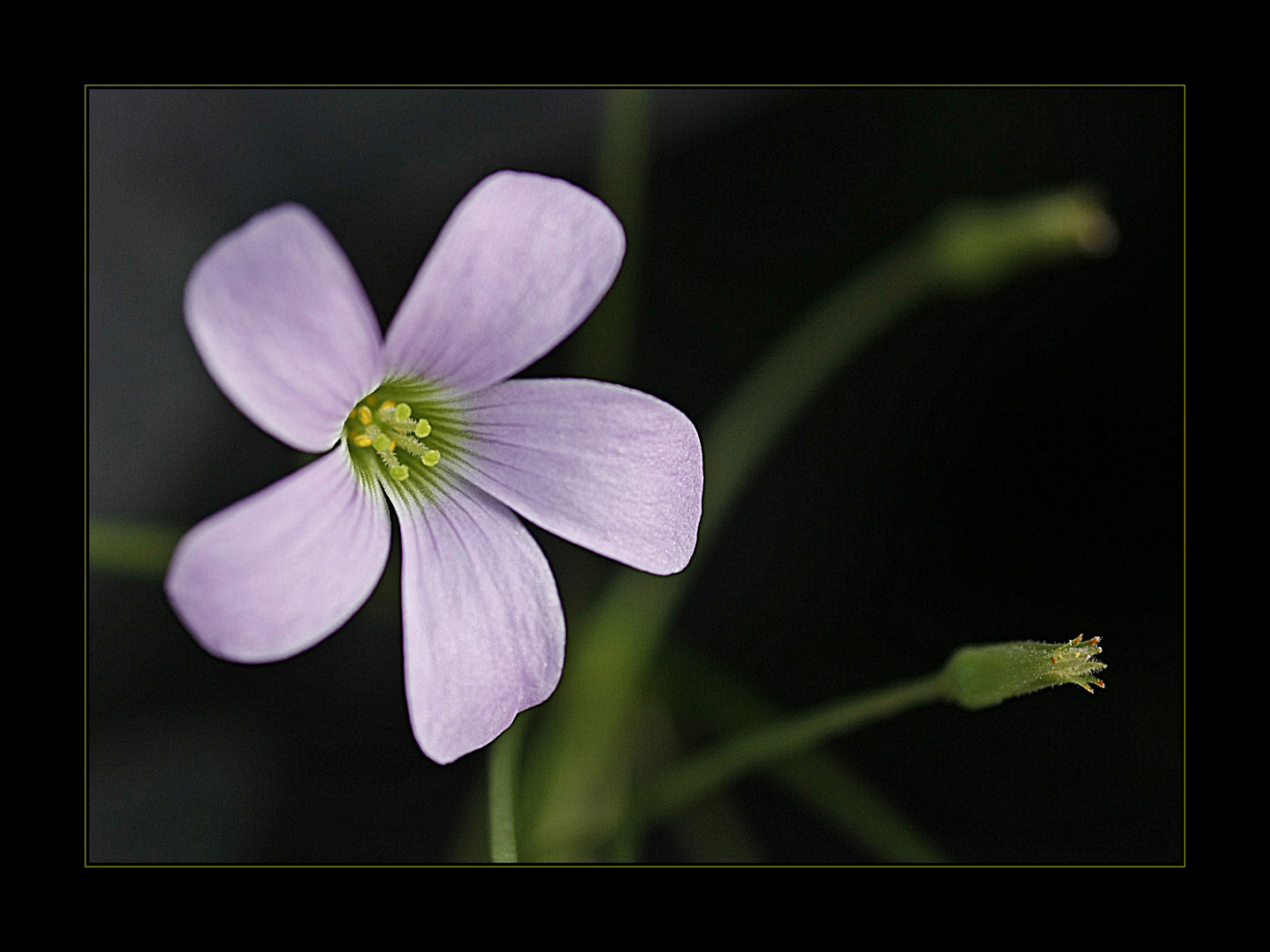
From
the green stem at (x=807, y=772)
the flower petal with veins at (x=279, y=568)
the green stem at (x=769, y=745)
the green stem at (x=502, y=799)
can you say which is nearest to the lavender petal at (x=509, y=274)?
the flower petal with veins at (x=279, y=568)

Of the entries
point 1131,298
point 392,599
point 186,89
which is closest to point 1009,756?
point 1131,298

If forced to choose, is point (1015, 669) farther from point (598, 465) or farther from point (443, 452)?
point (443, 452)

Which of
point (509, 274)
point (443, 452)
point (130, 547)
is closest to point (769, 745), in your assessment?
point (443, 452)

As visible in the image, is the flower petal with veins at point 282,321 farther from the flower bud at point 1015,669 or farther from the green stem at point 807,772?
the green stem at point 807,772

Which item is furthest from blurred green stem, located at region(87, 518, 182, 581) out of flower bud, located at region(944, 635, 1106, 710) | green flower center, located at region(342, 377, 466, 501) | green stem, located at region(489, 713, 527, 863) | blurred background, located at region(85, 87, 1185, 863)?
flower bud, located at region(944, 635, 1106, 710)

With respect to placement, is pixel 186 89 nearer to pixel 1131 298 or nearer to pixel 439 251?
pixel 439 251

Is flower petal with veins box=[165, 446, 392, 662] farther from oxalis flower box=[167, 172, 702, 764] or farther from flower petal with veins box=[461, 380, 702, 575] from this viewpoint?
flower petal with veins box=[461, 380, 702, 575]
